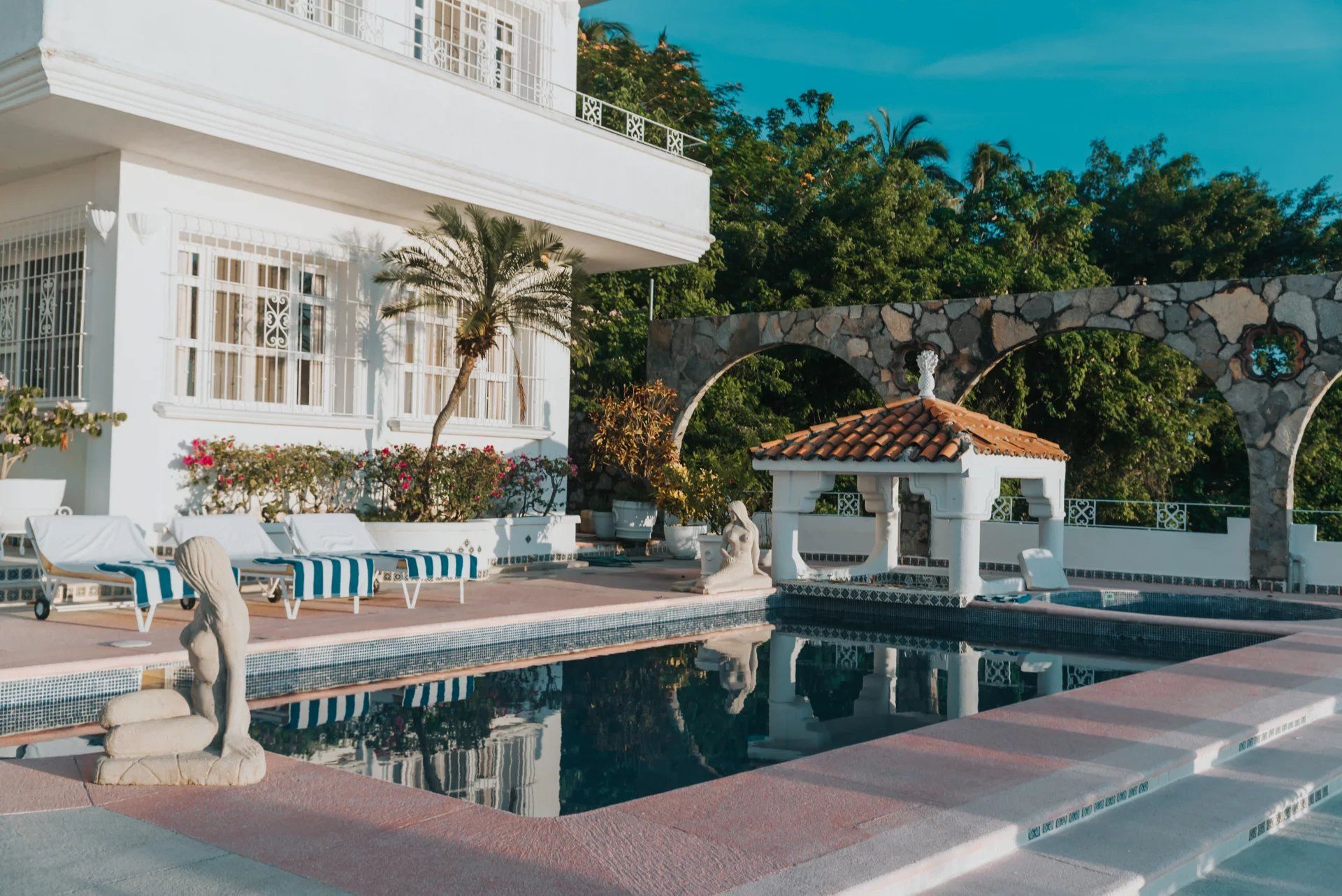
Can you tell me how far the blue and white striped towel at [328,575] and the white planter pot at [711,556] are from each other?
4519mm

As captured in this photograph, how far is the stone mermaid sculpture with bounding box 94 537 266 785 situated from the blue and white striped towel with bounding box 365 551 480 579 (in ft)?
16.3

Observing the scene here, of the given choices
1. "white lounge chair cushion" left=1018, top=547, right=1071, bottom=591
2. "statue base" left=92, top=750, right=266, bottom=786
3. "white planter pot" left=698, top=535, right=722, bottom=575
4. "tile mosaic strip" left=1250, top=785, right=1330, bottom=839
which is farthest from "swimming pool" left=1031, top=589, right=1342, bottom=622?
"statue base" left=92, top=750, right=266, bottom=786

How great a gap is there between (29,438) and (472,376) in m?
5.57

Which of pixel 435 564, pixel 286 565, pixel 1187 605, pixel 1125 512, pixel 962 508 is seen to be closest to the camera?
pixel 286 565

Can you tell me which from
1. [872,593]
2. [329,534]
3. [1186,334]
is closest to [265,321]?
[329,534]

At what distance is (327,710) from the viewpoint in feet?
24.8

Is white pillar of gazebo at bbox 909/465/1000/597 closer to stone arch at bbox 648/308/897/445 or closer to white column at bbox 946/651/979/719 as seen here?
white column at bbox 946/651/979/719

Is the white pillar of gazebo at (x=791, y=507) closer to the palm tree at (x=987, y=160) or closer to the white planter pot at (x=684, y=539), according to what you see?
the white planter pot at (x=684, y=539)

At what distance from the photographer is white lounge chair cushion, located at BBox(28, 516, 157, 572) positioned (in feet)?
31.0

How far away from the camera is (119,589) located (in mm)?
10938

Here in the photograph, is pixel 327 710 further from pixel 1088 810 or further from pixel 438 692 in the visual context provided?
pixel 1088 810

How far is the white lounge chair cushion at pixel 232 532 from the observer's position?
410 inches

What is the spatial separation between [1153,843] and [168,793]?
3993mm

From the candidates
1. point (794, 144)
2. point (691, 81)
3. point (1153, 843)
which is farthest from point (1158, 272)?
point (1153, 843)
